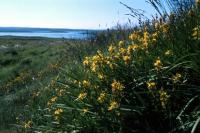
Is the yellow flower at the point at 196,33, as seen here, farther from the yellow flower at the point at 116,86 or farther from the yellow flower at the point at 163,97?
the yellow flower at the point at 116,86

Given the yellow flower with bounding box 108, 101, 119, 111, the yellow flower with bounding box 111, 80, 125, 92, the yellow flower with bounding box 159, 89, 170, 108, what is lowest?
the yellow flower with bounding box 108, 101, 119, 111

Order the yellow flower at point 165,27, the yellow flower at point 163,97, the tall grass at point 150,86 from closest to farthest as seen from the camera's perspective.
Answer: the yellow flower at point 163,97, the tall grass at point 150,86, the yellow flower at point 165,27

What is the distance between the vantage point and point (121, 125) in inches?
189

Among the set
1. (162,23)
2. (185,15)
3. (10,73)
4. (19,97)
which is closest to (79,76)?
(162,23)

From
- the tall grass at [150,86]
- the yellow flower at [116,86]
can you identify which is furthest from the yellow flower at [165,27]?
the yellow flower at [116,86]

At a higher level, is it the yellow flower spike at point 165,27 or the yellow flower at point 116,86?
the yellow flower spike at point 165,27

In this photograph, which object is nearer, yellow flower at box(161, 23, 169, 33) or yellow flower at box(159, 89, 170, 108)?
yellow flower at box(159, 89, 170, 108)

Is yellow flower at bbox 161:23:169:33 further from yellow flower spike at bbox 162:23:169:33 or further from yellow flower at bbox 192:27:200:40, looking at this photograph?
yellow flower at bbox 192:27:200:40

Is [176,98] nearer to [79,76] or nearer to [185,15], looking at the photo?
[185,15]

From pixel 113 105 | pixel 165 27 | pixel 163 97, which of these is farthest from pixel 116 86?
pixel 165 27

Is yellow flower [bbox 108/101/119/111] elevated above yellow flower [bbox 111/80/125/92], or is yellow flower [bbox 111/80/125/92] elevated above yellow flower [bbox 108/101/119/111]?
yellow flower [bbox 111/80/125/92]

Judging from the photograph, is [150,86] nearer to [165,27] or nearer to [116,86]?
[116,86]

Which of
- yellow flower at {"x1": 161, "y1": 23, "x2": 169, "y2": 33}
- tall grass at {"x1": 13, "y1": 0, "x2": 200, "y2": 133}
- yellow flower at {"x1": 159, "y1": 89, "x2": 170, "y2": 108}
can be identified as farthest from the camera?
yellow flower at {"x1": 161, "y1": 23, "x2": 169, "y2": 33}

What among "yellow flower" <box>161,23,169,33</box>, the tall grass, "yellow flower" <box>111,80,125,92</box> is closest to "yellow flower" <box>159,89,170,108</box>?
the tall grass
